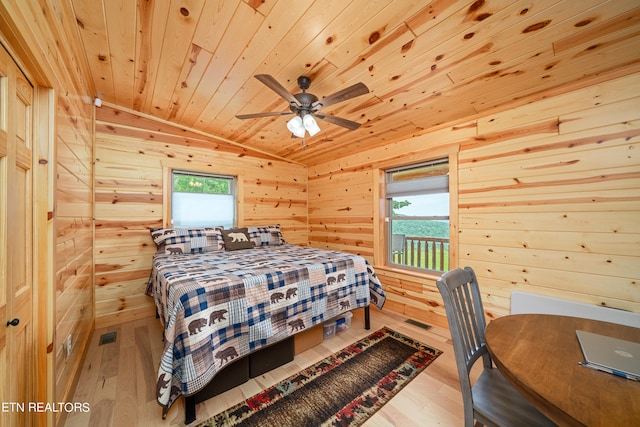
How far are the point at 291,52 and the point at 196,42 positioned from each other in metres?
0.66

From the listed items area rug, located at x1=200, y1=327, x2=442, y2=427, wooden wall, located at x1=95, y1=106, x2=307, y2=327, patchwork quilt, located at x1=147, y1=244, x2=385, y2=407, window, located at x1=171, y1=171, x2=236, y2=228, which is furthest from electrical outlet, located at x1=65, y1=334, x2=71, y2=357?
window, located at x1=171, y1=171, x2=236, y2=228

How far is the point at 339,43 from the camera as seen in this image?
62.4 inches

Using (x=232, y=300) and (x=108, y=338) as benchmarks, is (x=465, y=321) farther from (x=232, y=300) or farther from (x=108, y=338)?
(x=108, y=338)

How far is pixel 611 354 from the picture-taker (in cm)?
86

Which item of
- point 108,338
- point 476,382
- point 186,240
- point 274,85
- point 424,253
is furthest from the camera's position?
point 424,253

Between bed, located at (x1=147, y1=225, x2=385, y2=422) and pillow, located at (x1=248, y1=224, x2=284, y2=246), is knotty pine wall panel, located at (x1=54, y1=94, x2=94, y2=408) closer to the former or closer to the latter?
bed, located at (x1=147, y1=225, x2=385, y2=422)

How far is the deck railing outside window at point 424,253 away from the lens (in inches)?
121

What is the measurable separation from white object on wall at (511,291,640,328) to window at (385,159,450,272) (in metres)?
0.86

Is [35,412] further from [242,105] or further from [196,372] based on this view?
[242,105]

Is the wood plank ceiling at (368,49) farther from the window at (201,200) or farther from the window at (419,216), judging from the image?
the window at (201,200)

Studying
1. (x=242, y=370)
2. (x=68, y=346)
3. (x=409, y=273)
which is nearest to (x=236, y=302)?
(x=242, y=370)

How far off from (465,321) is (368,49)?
69.5 inches

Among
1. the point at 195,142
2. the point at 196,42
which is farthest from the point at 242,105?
the point at 195,142

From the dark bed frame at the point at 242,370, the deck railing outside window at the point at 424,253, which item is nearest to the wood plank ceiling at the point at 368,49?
the deck railing outside window at the point at 424,253
